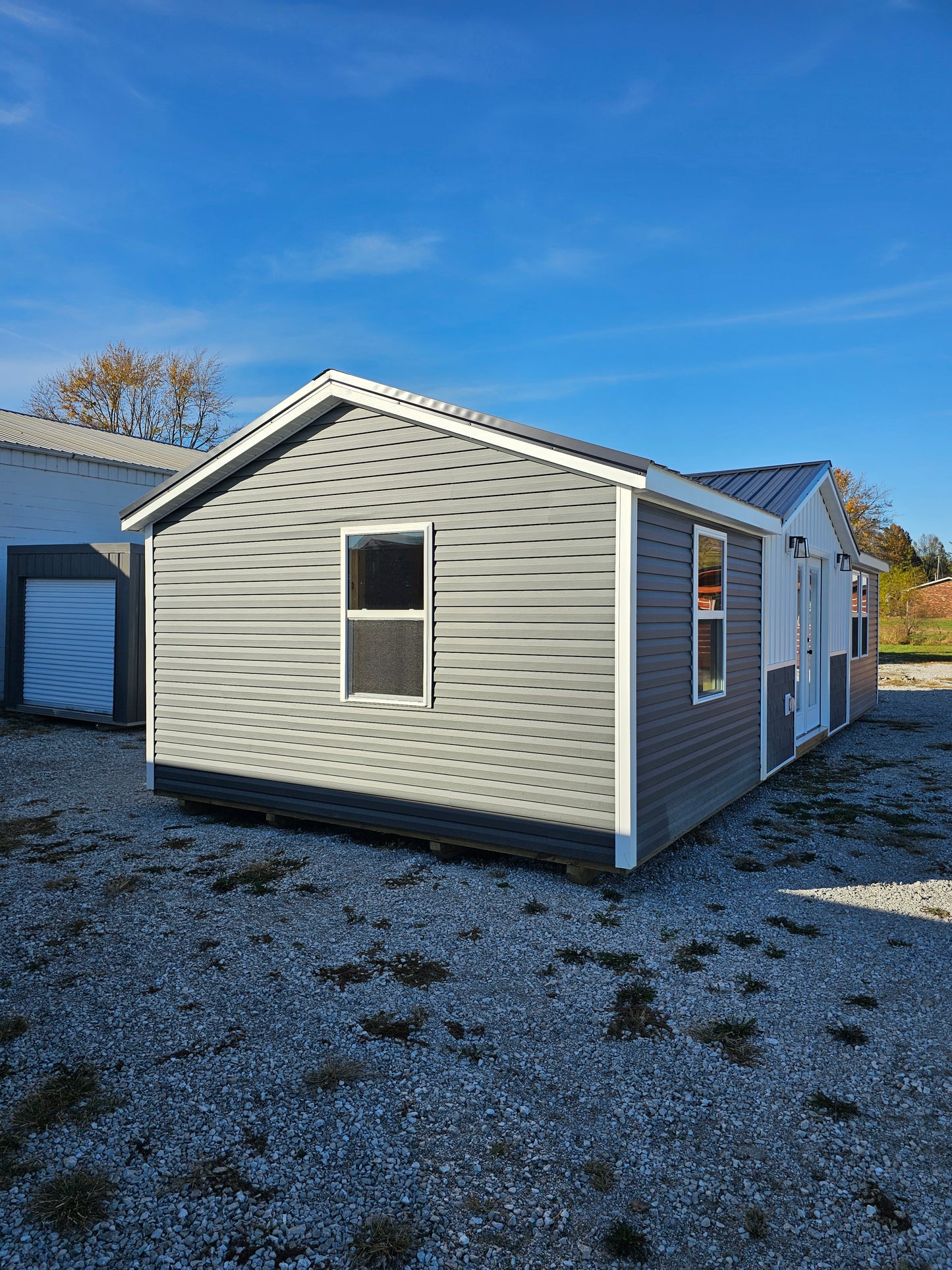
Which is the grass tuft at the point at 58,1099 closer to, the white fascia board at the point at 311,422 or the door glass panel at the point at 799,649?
the white fascia board at the point at 311,422

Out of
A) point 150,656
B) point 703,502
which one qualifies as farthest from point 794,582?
point 150,656

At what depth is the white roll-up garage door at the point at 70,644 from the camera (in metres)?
11.3

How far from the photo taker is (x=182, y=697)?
677 cm

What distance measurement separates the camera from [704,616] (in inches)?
234

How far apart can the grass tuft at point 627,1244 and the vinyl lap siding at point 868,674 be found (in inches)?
451

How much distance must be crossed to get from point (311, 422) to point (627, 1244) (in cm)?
545

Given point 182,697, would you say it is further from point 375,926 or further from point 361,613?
point 375,926

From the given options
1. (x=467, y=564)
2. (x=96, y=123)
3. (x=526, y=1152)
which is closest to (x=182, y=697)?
(x=467, y=564)

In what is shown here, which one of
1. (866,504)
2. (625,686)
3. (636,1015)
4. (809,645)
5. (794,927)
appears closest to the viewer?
(636,1015)

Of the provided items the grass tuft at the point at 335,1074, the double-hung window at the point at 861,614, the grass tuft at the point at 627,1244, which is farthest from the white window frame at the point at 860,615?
the grass tuft at the point at 627,1244

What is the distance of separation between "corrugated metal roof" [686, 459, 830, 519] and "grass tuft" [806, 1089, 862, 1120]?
6125 millimetres

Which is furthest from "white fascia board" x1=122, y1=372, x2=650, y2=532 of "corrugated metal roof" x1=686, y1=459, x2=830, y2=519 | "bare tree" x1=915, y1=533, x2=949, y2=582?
"bare tree" x1=915, y1=533, x2=949, y2=582

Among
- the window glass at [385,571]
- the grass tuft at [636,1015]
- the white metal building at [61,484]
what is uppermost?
the white metal building at [61,484]

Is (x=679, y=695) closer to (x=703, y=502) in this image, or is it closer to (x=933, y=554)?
(x=703, y=502)
